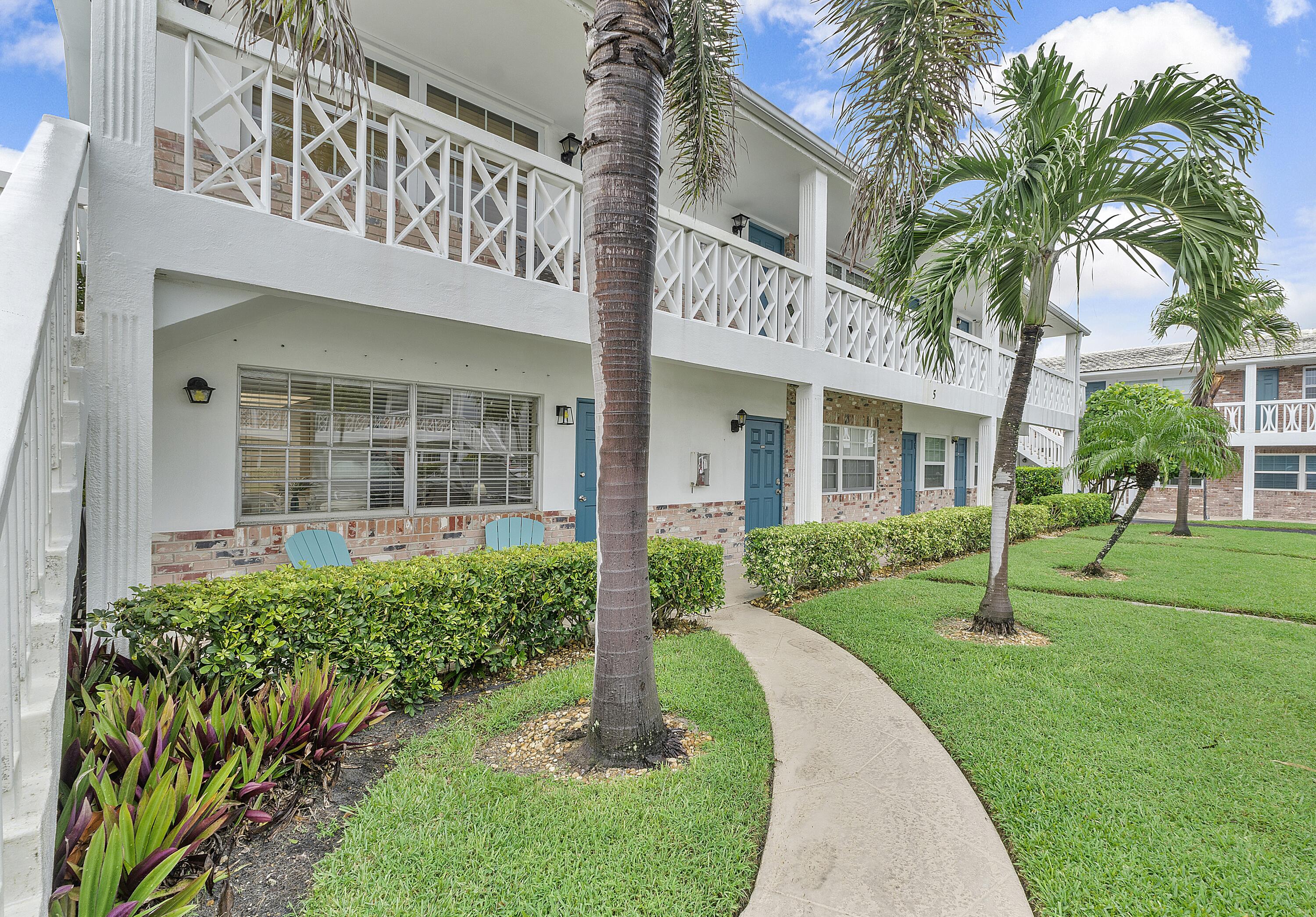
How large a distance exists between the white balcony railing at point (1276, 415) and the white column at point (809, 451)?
18.4 meters

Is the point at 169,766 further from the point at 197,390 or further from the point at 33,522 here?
the point at 197,390

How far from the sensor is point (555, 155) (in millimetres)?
8586

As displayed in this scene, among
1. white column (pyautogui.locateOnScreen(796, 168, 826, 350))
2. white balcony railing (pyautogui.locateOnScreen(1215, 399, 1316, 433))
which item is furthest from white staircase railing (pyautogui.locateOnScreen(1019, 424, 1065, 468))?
white column (pyautogui.locateOnScreen(796, 168, 826, 350))

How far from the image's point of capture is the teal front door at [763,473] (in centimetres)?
1045

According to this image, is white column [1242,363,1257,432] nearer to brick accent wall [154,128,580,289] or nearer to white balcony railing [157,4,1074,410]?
white balcony railing [157,4,1074,410]

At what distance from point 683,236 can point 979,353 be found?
391 inches

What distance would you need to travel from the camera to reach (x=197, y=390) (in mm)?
5078

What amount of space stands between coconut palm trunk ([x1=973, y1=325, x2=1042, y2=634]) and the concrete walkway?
2.11 m

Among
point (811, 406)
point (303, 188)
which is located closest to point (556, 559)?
point (303, 188)

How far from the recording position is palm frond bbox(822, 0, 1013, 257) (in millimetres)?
4660

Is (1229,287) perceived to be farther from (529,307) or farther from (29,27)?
(29,27)

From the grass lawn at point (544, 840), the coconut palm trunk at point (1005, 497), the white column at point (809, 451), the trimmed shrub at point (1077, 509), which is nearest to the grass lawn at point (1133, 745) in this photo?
the coconut palm trunk at point (1005, 497)

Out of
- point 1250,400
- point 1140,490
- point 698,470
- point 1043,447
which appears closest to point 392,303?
point 698,470

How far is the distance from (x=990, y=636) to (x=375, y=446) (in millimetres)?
6486
